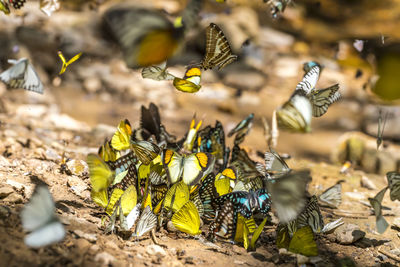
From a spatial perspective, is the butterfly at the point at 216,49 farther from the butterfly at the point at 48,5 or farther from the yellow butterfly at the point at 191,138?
the butterfly at the point at 48,5

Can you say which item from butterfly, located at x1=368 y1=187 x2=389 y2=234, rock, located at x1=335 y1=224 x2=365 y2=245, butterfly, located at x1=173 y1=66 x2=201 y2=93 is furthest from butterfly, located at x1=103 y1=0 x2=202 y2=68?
rock, located at x1=335 y1=224 x2=365 y2=245

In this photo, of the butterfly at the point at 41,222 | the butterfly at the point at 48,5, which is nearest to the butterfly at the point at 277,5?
the butterfly at the point at 48,5

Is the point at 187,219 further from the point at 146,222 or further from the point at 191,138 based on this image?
the point at 191,138

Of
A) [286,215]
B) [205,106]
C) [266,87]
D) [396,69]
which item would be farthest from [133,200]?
[266,87]

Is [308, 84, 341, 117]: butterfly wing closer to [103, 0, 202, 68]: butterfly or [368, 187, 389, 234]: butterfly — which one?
[368, 187, 389, 234]: butterfly

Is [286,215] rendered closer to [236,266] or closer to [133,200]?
[236,266]
